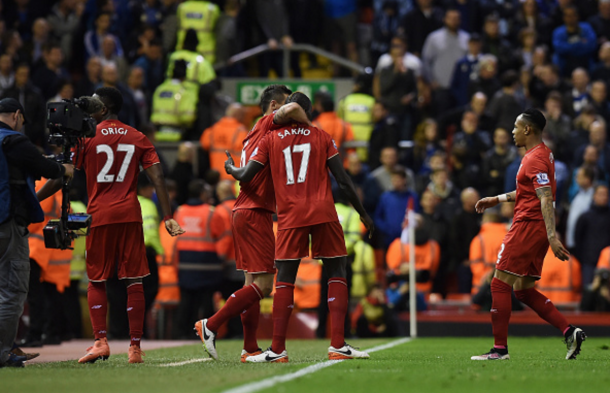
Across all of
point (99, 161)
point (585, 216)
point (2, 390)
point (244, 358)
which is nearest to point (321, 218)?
point (244, 358)

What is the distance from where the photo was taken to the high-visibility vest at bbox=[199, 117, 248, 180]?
19.8 m

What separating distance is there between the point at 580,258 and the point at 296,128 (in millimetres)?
9281

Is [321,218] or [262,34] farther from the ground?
[262,34]

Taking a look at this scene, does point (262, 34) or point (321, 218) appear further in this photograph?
point (262, 34)

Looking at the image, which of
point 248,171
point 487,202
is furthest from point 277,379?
point 487,202

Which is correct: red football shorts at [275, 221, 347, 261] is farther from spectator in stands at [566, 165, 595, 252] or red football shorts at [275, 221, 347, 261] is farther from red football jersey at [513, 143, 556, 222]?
spectator in stands at [566, 165, 595, 252]

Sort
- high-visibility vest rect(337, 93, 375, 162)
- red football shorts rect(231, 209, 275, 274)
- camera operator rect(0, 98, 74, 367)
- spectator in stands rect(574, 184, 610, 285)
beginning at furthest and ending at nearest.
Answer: high-visibility vest rect(337, 93, 375, 162), spectator in stands rect(574, 184, 610, 285), red football shorts rect(231, 209, 275, 274), camera operator rect(0, 98, 74, 367)

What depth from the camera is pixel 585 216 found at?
17.7 metres

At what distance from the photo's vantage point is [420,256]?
59.2ft

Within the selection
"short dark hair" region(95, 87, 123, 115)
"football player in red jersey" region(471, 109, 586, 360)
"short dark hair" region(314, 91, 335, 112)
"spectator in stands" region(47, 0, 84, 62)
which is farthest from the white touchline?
"spectator in stands" region(47, 0, 84, 62)

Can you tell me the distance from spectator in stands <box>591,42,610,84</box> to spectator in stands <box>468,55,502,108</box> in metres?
2.02

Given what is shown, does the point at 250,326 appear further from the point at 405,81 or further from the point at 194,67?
the point at 405,81

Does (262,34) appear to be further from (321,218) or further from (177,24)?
(321,218)

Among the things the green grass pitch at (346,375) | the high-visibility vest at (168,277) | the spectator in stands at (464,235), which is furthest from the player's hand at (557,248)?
the high-visibility vest at (168,277)
